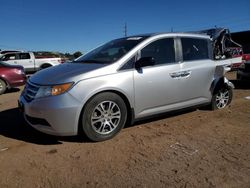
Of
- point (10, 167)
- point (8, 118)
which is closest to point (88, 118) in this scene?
point (10, 167)

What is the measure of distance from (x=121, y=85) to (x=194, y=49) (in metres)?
1.97

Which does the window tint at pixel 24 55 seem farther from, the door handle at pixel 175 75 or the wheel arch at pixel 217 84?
the door handle at pixel 175 75

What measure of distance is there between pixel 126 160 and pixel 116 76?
1.33 m

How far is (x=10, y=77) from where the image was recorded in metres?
10.4

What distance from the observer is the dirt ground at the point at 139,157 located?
3209mm

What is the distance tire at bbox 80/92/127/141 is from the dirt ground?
0.15 metres

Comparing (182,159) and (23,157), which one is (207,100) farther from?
(23,157)

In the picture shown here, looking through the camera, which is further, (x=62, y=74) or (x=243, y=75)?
(x=243, y=75)

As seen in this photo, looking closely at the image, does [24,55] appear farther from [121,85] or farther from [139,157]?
[139,157]

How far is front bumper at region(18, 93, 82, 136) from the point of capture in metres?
4.05

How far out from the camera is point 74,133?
165 inches

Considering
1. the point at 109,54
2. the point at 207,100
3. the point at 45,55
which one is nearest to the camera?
the point at 109,54

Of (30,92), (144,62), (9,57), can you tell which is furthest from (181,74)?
(9,57)

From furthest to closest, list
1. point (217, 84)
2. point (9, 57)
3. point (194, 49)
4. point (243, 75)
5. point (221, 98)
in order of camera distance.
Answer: point (9, 57)
point (243, 75)
point (221, 98)
point (217, 84)
point (194, 49)
